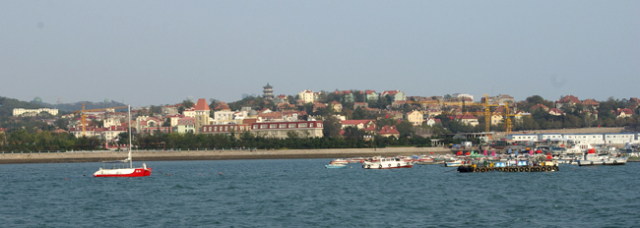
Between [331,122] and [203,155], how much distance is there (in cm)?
3580

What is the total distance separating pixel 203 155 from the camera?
233 feet

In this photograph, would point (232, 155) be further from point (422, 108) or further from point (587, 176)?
point (422, 108)

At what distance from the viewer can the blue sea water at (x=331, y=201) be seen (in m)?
22.2

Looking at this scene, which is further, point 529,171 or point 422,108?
point 422,108

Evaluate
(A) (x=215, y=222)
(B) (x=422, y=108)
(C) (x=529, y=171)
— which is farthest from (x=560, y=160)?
(B) (x=422, y=108)

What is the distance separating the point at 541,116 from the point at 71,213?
115 m

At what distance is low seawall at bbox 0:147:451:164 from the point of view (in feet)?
222

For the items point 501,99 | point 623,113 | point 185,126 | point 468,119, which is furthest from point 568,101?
point 185,126

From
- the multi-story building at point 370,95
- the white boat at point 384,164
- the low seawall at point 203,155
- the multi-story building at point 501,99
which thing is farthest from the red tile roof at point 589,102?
the white boat at point 384,164

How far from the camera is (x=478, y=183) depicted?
34031mm

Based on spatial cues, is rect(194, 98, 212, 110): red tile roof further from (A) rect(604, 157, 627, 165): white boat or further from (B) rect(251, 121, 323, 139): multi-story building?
(A) rect(604, 157, 627, 165): white boat

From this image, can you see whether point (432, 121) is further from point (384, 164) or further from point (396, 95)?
point (384, 164)

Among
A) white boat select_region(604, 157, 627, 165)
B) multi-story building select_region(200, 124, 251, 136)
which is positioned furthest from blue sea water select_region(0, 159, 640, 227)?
multi-story building select_region(200, 124, 251, 136)

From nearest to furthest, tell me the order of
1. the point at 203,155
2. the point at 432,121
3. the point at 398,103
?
the point at 203,155, the point at 432,121, the point at 398,103
